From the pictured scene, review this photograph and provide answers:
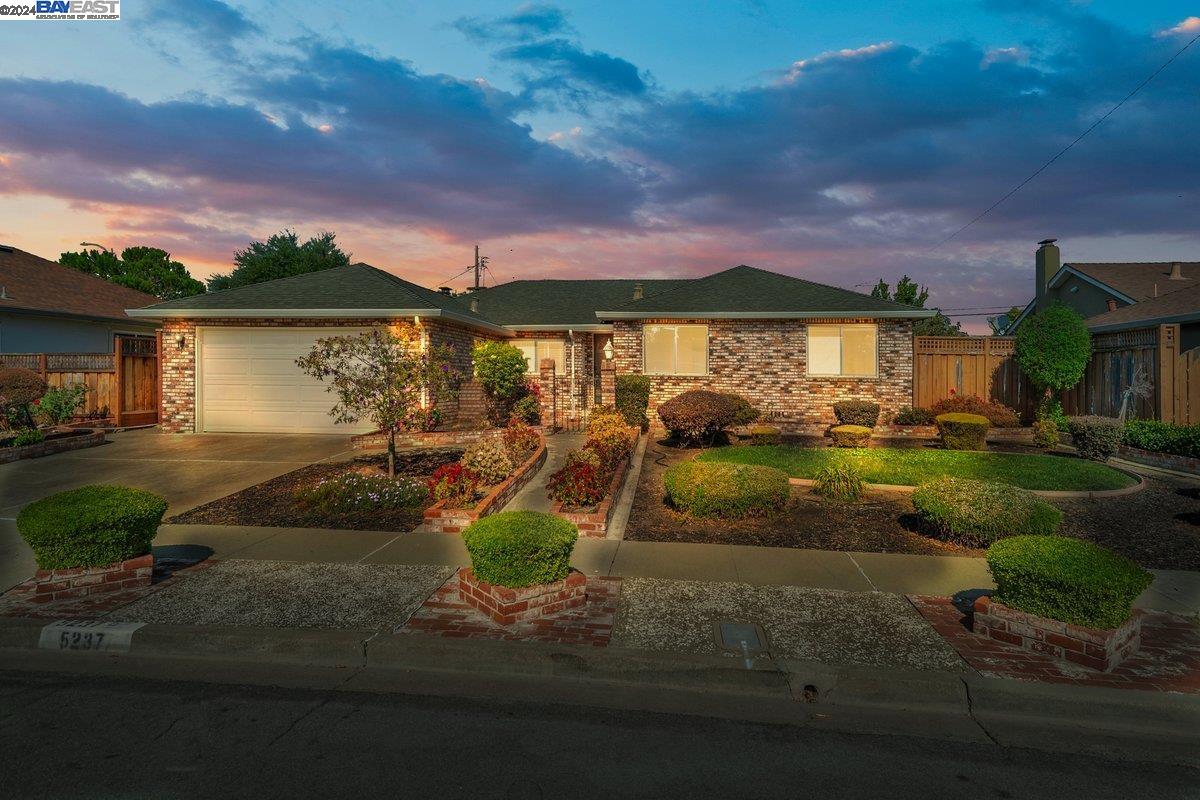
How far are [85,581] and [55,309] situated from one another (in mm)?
20445

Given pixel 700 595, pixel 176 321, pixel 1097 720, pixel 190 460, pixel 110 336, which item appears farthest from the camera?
pixel 110 336

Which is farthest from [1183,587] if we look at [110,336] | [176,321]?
[110,336]

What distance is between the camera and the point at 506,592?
16.5 ft

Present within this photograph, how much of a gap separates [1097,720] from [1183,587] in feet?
10.5

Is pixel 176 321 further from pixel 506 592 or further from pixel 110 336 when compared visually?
pixel 506 592

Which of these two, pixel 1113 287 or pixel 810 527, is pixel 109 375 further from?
pixel 1113 287

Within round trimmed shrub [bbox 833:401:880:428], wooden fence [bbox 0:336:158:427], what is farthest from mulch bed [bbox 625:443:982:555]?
wooden fence [bbox 0:336:158:427]

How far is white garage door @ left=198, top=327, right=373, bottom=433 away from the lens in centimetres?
1589

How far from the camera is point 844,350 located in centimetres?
1702

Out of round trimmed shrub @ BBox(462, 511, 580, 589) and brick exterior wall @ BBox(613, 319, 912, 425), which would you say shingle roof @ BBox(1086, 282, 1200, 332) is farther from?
round trimmed shrub @ BBox(462, 511, 580, 589)

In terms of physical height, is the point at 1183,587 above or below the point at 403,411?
below

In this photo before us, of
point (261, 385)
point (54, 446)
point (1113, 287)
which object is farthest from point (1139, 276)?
point (54, 446)

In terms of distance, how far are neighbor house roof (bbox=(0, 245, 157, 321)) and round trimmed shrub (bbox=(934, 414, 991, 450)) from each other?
2446 centimetres

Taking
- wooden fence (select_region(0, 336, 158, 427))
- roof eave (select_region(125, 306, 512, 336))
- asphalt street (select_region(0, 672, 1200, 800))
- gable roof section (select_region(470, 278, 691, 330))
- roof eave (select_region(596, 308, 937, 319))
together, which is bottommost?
asphalt street (select_region(0, 672, 1200, 800))
